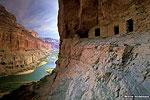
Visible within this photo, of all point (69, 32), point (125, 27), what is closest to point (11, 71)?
point (69, 32)

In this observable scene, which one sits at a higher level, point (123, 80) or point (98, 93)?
point (123, 80)

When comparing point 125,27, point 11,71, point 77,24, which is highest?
point 77,24

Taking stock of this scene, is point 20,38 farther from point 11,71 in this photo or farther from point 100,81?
point 100,81

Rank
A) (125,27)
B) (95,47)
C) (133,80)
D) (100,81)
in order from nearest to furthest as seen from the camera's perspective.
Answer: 1. (133,80)
2. (100,81)
3. (95,47)
4. (125,27)

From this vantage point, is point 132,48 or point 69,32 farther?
point 69,32

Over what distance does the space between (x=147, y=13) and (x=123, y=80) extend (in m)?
4.08

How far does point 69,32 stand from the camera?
10664mm

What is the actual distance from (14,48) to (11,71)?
829cm

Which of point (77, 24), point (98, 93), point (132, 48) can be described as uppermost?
point (77, 24)

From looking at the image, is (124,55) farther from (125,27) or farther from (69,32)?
(69,32)

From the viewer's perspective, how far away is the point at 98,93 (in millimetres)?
3035

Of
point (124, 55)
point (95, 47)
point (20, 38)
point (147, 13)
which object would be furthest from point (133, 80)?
point (20, 38)

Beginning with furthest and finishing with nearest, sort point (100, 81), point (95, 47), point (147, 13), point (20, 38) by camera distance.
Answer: point (20, 38), point (95, 47), point (147, 13), point (100, 81)

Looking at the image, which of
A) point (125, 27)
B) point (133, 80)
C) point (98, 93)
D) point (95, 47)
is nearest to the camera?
point (133, 80)
